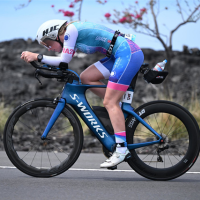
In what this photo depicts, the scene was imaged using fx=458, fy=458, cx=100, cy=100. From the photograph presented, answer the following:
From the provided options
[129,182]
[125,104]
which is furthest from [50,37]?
[129,182]

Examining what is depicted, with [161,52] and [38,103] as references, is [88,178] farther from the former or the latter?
[161,52]

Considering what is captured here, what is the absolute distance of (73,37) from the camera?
527 cm

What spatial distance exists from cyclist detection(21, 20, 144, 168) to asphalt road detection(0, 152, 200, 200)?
38 cm

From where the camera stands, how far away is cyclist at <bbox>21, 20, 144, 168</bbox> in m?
5.32

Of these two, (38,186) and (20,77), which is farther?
(20,77)

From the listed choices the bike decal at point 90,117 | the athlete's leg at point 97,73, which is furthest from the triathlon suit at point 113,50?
the bike decal at point 90,117

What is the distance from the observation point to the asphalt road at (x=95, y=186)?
462 centimetres

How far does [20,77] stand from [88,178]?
15.1 meters

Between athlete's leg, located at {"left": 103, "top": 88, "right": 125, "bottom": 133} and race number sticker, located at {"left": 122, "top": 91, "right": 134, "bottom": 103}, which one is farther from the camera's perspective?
race number sticker, located at {"left": 122, "top": 91, "right": 134, "bottom": 103}

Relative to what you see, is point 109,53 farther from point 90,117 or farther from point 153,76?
point 90,117

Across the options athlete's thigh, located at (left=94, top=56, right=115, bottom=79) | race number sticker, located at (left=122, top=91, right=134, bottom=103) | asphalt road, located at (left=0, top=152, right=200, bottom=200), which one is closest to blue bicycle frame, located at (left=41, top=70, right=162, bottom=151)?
race number sticker, located at (left=122, top=91, right=134, bottom=103)

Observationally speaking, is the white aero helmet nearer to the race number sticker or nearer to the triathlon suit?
the triathlon suit

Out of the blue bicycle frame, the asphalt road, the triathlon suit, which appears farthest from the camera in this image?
the blue bicycle frame

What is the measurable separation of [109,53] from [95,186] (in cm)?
157
